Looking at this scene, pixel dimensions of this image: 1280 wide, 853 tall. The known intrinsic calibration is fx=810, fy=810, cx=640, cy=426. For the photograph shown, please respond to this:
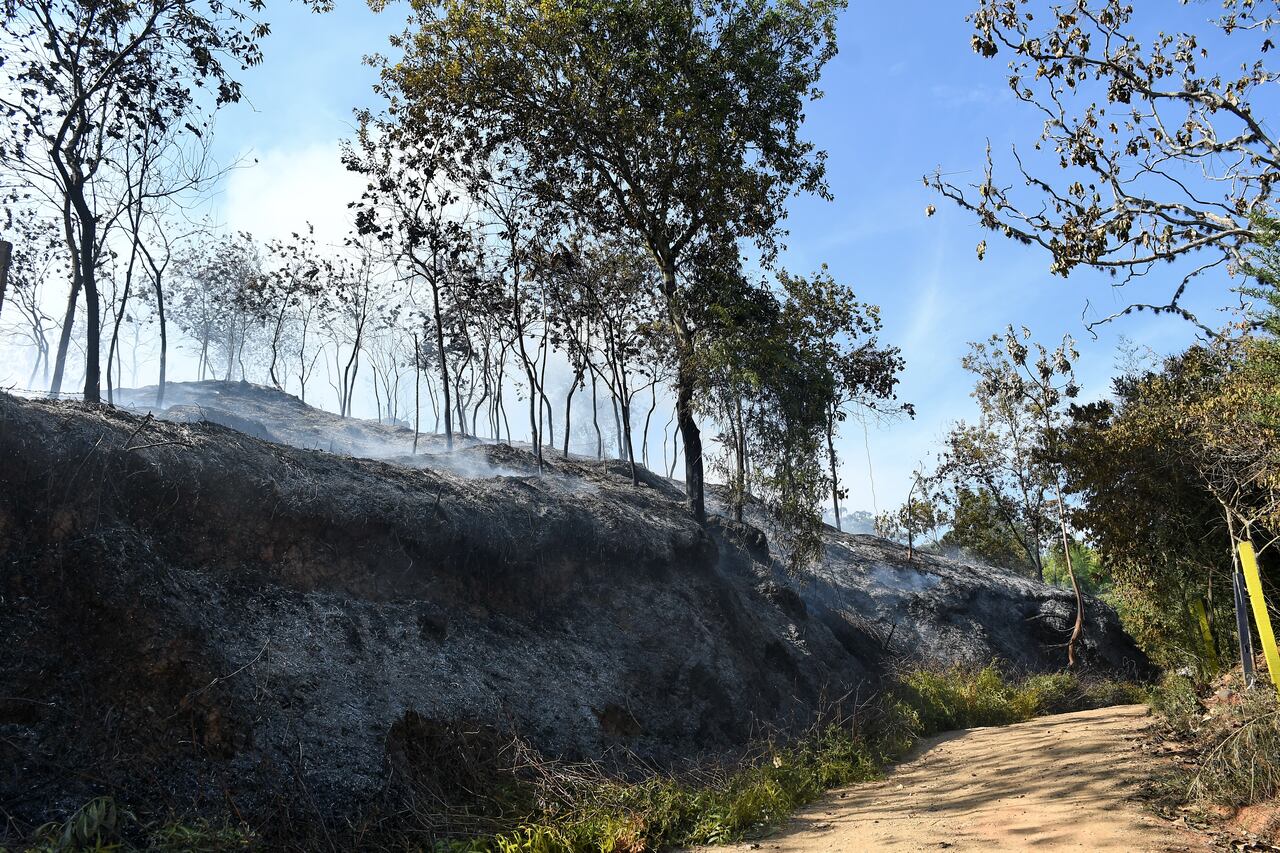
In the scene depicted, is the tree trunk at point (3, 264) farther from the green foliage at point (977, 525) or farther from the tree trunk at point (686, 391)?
the green foliage at point (977, 525)

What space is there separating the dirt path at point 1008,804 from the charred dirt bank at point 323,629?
317cm

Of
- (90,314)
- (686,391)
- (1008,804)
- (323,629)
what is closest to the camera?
(1008,804)

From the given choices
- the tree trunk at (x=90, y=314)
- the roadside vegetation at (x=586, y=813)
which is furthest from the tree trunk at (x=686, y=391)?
the tree trunk at (x=90, y=314)

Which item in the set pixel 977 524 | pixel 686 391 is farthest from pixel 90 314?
pixel 977 524

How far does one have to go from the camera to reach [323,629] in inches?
374

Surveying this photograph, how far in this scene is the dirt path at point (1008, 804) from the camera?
679cm

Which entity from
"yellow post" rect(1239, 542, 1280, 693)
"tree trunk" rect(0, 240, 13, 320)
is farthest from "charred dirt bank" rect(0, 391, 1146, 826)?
"yellow post" rect(1239, 542, 1280, 693)

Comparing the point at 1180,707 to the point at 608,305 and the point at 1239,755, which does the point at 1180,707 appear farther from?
the point at 608,305

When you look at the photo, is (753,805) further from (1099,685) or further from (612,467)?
(612,467)

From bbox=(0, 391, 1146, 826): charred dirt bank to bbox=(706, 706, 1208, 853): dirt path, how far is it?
3.17m

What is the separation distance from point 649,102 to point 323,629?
39.8ft

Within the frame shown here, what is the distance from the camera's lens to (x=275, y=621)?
30.0ft

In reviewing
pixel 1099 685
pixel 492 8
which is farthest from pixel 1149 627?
pixel 492 8

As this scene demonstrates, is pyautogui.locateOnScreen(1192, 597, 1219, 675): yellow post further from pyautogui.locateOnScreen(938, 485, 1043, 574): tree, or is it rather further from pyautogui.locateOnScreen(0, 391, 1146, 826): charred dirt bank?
pyautogui.locateOnScreen(938, 485, 1043, 574): tree
